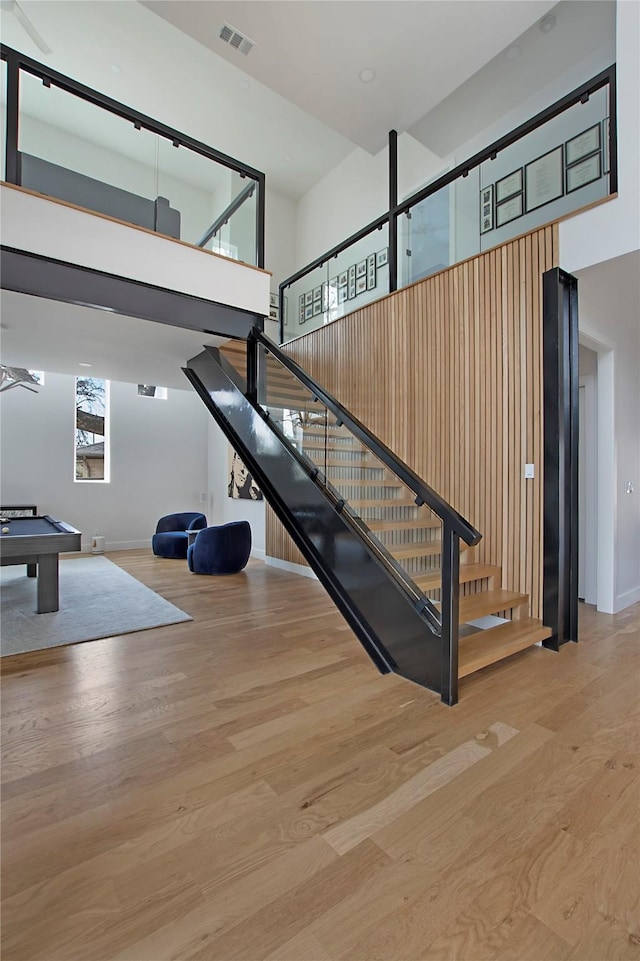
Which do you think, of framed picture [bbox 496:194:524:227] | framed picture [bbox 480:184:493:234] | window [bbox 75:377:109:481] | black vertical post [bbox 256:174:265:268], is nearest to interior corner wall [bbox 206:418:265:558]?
window [bbox 75:377:109:481]

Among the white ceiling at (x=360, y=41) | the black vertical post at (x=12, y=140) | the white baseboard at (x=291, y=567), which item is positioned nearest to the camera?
the black vertical post at (x=12, y=140)

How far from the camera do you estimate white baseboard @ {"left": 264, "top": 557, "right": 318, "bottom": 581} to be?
6094 mm

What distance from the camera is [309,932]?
4.11ft

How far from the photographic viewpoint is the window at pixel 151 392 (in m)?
9.30

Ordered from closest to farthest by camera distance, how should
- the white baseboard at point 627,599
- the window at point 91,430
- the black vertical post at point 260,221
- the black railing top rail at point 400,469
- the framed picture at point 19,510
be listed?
1. the black railing top rail at point 400,469
2. the white baseboard at point 627,599
3. the black vertical post at point 260,221
4. the framed picture at point 19,510
5. the window at point 91,430

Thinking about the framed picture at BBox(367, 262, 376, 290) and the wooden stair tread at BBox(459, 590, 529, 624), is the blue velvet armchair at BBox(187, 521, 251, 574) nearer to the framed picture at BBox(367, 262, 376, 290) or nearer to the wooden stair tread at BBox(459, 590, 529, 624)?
the wooden stair tread at BBox(459, 590, 529, 624)

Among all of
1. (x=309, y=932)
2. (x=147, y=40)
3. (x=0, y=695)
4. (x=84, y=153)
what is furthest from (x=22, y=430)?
(x=309, y=932)

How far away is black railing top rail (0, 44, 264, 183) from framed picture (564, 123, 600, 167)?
3.22 metres

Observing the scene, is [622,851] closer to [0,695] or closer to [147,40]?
[0,695]

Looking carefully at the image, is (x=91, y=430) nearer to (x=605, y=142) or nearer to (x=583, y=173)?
(x=583, y=173)

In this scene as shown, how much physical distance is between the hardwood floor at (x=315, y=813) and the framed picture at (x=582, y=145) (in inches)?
156

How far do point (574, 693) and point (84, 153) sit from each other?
627 centimetres

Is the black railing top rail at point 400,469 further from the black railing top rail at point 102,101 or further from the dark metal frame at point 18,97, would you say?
the dark metal frame at point 18,97

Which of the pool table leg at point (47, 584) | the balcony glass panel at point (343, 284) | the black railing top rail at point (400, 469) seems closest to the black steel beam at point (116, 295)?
the black railing top rail at point (400, 469)
